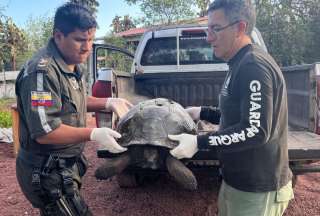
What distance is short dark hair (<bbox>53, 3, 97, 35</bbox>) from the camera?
2.30m

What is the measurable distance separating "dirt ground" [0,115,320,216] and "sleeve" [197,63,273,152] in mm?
2081

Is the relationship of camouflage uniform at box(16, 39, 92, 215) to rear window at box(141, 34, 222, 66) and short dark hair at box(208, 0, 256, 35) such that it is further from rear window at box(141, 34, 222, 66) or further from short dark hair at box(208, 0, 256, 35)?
rear window at box(141, 34, 222, 66)

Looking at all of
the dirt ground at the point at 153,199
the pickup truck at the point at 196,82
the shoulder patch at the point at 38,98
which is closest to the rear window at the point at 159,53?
the pickup truck at the point at 196,82

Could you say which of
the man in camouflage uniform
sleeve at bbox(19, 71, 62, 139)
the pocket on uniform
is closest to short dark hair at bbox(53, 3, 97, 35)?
the man in camouflage uniform

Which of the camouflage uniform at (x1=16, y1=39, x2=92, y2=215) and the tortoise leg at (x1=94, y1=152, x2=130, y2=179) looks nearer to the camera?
the camouflage uniform at (x1=16, y1=39, x2=92, y2=215)

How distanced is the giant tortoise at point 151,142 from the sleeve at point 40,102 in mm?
512

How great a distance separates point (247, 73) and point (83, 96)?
1.23 m

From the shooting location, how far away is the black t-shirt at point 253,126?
1.88 meters

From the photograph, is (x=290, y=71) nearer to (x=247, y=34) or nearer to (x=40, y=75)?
(x=247, y=34)

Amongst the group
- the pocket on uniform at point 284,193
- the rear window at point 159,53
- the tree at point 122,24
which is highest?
the tree at point 122,24

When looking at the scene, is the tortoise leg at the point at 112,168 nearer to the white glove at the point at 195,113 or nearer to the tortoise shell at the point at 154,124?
the tortoise shell at the point at 154,124

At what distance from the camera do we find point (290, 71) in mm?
4250

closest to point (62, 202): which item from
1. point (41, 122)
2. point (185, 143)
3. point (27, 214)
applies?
point (41, 122)

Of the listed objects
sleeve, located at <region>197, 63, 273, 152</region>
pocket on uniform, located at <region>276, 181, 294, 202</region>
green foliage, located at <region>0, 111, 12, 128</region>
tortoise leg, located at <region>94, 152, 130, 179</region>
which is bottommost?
green foliage, located at <region>0, 111, 12, 128</region>
